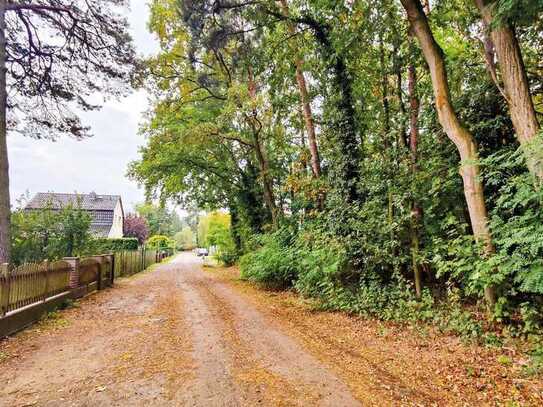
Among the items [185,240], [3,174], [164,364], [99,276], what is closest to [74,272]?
[99,276]

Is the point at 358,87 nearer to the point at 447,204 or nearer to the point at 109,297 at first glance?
the point at 447,204

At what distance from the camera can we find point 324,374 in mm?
3713

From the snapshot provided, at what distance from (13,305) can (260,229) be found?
11162 millimetres

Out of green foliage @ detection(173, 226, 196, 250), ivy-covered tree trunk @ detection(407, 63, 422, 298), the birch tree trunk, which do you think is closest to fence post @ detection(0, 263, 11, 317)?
ivy-covered tree trunk @ detection(407, 63, 422, 298)

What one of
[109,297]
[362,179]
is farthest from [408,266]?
[109,297]

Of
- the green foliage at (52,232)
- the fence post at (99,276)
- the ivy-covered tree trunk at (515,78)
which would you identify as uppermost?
the ivy-covered tree trunk at (515,78)

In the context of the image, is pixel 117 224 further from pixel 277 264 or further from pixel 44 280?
pixel 44 280

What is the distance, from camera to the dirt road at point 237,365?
10.5ft

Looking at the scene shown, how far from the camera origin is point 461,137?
5.06m

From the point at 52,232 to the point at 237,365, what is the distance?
10443 mm

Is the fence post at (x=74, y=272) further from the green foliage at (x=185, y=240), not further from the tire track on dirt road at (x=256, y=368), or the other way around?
the green foliage at (x=185, y=240)

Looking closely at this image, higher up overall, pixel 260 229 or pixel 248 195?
pixel 248 195

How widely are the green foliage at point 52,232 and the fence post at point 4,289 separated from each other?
17.9 feet

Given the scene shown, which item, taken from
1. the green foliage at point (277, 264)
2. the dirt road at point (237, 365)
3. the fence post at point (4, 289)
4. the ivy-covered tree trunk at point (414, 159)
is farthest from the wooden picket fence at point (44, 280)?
the ivy-covered tree trunk at point (414, 159)
